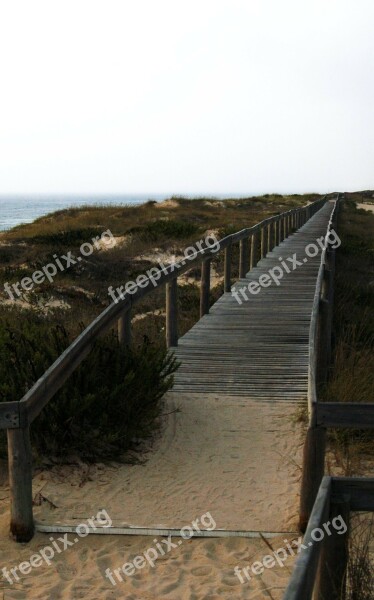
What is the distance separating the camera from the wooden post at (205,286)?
32.0 feet

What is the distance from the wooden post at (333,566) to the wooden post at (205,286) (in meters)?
6.99

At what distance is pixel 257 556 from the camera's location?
148 inches

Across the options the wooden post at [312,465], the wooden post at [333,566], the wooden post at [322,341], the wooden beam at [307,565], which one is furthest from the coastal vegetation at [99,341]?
A: the wooden beam at [307,565]

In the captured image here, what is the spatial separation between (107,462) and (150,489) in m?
0.48

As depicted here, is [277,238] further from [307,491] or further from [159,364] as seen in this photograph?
[307,491]

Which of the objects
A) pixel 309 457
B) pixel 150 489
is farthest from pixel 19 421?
pixel 309 457

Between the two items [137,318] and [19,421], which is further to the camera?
[137,318]

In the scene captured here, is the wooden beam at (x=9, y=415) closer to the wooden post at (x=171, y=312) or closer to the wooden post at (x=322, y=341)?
the wooden post at (x=322, y=341)

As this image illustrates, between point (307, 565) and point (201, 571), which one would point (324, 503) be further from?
point (201, 571)

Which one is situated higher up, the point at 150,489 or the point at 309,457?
the point at 309,457

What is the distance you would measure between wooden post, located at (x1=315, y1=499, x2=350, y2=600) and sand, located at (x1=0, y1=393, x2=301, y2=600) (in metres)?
0.73

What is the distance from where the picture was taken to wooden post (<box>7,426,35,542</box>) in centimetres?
388

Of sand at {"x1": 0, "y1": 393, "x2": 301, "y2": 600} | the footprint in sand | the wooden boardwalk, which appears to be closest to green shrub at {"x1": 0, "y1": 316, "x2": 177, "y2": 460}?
sand at {"x1": 0, "y1": 393, "x2": 301, "y2": 600}

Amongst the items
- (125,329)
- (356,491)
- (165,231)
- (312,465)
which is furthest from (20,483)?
(165,231)
